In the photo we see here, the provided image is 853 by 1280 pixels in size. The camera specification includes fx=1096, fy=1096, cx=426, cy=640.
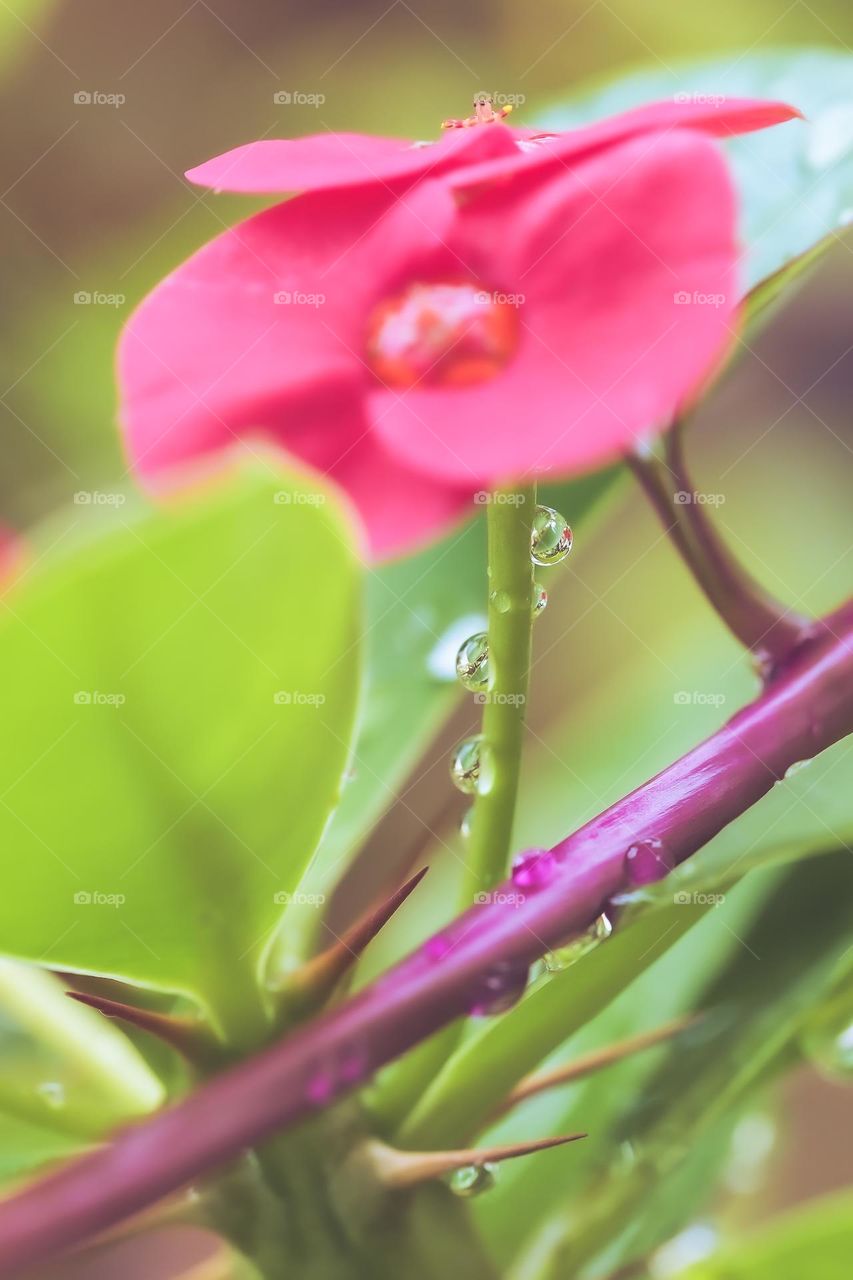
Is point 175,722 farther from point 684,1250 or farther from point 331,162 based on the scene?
point 684,1250

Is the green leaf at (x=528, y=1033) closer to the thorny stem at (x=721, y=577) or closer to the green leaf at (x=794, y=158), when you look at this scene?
the thorny stem at (x=721, y=577)

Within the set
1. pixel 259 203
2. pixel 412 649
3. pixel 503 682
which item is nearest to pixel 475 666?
pixel 503 682

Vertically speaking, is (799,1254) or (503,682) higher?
(503,682)

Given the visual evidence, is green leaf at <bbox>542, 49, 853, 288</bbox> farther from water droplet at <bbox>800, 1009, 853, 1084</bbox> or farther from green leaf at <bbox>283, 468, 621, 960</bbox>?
water droplet at <bbox>800, 1009, 853, 1084</bbox>

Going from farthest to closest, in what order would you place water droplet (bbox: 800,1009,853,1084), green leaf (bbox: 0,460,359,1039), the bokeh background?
1. the bokeh background
2. water droplet (bbox: 800,1009,853,1084)
3. green leaf (bbox: 0,460,359,1039)

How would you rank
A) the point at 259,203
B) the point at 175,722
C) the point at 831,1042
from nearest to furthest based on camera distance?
the point at 175,722
the point at 831,1042
the point at 259,203

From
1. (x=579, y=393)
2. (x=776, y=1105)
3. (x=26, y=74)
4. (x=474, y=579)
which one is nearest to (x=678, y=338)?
(x=579, y=393)

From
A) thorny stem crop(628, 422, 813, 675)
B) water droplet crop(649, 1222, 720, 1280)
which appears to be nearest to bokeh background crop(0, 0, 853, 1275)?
water droplet crop(649, 1222, 720, 1280)
